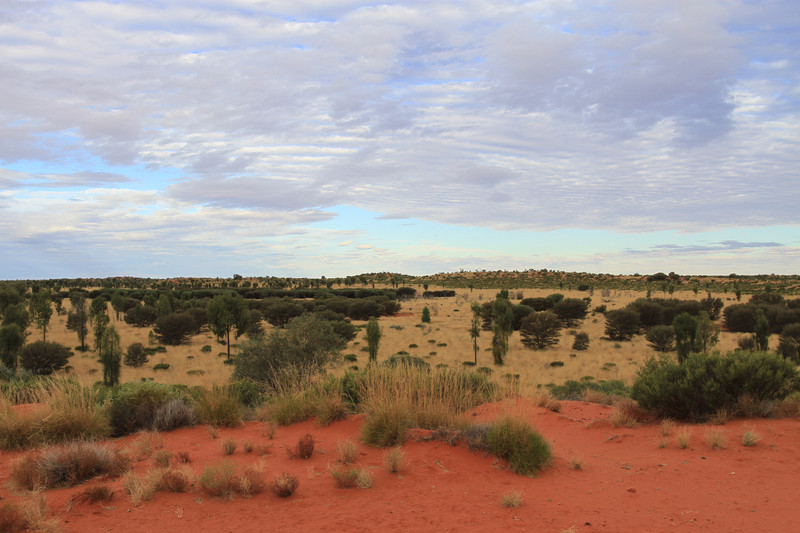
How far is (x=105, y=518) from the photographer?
5.66 m

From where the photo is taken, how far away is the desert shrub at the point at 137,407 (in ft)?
33.3

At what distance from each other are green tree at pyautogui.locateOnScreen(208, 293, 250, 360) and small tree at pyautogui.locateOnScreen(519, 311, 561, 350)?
64.3ft

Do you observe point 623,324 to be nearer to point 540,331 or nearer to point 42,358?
point 540,331

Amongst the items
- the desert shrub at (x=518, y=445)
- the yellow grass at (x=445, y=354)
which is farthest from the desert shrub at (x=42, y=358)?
the desert shrub at (x=518, y=445)

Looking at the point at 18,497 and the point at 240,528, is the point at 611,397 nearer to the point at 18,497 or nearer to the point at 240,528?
the point at 240,528

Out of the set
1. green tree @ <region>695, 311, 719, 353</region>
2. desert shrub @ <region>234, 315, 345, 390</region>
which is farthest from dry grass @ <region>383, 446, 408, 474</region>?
green tree @ <region>695, 311, 719, 353</region>

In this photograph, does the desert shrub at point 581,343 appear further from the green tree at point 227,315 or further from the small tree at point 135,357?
the small tree at point 135,357

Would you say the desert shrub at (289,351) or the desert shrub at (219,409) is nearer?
the desert shrub at (219,409)

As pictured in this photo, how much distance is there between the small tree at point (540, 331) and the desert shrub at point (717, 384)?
26.5 meters

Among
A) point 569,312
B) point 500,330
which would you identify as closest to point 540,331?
point 500,330

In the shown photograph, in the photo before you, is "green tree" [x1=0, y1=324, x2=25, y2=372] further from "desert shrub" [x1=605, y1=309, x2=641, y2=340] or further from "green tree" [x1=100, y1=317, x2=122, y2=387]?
"desert shrub" [x1=605, y1=309, x2=641, y2=340]

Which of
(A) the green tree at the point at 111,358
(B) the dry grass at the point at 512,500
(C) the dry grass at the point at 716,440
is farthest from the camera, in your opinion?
(A) the green tree at the point at 111,358

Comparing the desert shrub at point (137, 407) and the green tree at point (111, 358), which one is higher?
the desert shrub at point (137, 407)

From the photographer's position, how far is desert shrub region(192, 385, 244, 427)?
10.2m
